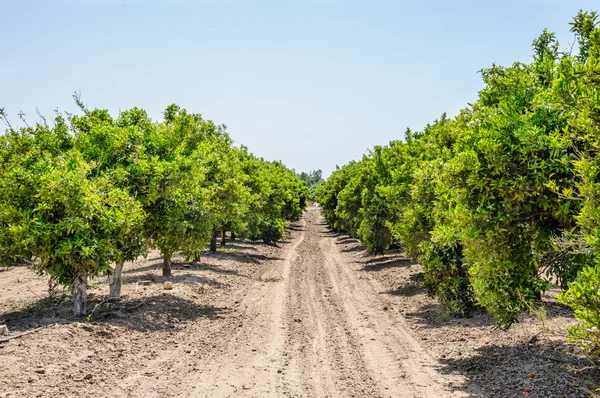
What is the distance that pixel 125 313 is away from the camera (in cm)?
1603

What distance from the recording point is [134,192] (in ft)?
53.0

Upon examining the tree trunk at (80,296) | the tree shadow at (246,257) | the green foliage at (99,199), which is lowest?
the tree shadow at (246,257)

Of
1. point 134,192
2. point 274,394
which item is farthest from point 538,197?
point 134,192

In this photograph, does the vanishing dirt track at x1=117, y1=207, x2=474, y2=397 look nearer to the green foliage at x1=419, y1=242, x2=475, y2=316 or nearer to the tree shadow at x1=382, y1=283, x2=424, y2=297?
the green foliage at x1=419, y1=242, x2=475, y2=316

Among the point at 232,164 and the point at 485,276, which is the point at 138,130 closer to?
the point at 232,164

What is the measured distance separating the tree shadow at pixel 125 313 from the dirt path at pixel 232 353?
0.07m

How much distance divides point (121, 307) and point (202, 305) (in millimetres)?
3742

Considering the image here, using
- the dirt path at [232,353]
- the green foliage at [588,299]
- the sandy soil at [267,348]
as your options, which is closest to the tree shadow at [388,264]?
the sandy soil at [267,348]

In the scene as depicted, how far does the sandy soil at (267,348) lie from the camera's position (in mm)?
9688

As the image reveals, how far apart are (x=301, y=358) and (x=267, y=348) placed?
1300 mm

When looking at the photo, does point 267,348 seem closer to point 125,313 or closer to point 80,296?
point 125,313

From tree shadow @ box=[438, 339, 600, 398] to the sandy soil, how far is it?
3 centimetres

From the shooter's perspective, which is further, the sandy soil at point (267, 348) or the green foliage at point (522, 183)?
the sandy soil at point (267, 348)

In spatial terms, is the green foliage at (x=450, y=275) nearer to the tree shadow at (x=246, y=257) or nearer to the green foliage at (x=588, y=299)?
the green foliage at (x=588, y=299)
